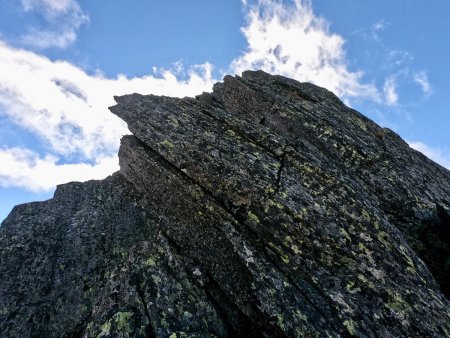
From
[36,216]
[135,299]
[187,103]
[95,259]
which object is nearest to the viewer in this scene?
A: [135,299]

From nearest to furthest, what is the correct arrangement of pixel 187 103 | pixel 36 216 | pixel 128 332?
pixel 128 332
pixel 36 216
pixel 187 103

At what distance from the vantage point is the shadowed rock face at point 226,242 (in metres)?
9.58

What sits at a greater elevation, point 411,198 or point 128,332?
point 411,198

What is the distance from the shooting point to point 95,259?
1291 cm

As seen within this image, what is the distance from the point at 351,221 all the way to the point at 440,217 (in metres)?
6.41

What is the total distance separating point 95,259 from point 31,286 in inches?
89.6

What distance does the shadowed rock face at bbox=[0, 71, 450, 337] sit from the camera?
31.4 ft

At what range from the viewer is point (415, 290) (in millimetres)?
10375

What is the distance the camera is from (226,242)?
1123 cm

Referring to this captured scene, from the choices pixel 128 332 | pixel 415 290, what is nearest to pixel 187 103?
pixel 128 332

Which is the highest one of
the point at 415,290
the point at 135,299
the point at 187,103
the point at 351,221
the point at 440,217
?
the point at 187,103

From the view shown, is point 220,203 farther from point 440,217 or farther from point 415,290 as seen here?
point 440,217

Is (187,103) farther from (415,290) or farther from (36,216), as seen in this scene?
(415,290)

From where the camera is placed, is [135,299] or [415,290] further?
[415,290]
